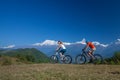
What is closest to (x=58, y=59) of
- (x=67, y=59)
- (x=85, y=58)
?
(x=67, y=59)

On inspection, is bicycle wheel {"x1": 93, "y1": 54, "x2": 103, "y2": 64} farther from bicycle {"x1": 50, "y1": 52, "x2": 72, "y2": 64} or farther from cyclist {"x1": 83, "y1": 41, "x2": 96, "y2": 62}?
bicycle {"x1": 50, "y1": 52, "x2": 72, "y2": 64}

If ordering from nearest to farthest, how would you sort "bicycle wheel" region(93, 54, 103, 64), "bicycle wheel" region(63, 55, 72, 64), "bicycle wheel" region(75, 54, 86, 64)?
"bicycle wheel" region(93, 54, 103, 64) < "bicycle wheel" region(75, 54, 86, 64) < "bicycle wheel" region(63, 55, 72, 64)

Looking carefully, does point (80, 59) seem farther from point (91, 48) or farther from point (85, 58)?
point (91, 48)

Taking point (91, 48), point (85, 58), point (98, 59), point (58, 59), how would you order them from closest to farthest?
point (98, 59) < point (91, 48) < point (85, 58) < point (58, 59)

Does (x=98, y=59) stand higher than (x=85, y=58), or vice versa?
(x=85, y=58)

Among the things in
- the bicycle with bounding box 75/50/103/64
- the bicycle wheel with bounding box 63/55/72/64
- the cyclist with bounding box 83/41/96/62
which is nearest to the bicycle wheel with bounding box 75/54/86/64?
the bicycle with bounding box 75/50/103/64

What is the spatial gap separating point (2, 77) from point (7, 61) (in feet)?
66.6

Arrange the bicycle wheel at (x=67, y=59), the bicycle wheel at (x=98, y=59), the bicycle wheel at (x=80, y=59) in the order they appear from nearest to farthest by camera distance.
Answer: the bicycle wheel at (x=98, y=59)
the bicycle wheel at (x=80, y=59)
the bicycle wheel at (x=67, y=59)

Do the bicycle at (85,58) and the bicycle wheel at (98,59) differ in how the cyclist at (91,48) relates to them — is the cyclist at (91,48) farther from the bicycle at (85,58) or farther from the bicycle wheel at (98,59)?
the bicycle wheel at (98,59)

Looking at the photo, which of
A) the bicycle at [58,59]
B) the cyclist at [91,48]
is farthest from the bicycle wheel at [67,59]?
the cyclist at [91,48]

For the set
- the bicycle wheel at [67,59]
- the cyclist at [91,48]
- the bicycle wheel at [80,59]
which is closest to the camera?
the cyclist at [91,48]

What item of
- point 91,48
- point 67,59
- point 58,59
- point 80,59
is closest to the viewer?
point 91,48

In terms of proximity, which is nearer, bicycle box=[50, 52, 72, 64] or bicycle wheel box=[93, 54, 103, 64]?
bicycle wheel box=[93, 54, 103, 64]

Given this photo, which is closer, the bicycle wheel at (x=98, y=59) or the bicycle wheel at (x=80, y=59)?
the bicycle wheel at (x=98, y=59)
